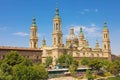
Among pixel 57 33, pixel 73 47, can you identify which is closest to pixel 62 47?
pixel 57 33

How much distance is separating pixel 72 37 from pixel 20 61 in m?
52.9

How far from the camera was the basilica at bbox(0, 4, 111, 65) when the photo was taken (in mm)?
84562

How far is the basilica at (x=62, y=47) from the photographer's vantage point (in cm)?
8456

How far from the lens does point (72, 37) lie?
100750 mm

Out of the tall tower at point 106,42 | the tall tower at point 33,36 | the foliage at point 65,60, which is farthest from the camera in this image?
the tall tower at point 106,42

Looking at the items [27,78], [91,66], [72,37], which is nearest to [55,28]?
[72,37]

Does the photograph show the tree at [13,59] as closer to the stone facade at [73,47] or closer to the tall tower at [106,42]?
the stone facade at [73,47]

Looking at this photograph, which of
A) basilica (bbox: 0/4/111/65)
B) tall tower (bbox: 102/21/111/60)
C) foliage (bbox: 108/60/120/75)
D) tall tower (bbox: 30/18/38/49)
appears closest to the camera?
foliage (bbox: 108/60/120/75)

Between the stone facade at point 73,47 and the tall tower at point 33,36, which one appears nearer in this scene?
the stone facade at point 73,47

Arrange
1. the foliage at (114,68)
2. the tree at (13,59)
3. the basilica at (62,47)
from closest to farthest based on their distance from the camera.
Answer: the tree at (13,59)
the foliage at (114,68)
the basilica at (62,47)

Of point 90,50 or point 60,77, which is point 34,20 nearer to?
point 90,50

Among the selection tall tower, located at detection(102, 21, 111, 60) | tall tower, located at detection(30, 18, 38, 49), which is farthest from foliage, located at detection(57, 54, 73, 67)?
tall tower, located at detection(102, 21, 111, 60)

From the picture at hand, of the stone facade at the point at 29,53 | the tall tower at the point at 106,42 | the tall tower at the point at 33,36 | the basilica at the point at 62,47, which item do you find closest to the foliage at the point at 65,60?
the basilica at the point at 62,47

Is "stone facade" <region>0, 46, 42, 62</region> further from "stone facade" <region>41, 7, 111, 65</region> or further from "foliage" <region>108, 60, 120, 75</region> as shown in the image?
"foliage" <region>108, 60, 120, 75</region>
